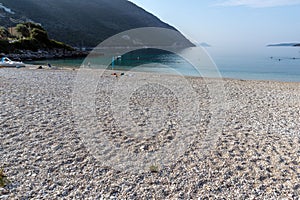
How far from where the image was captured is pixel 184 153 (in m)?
5.54

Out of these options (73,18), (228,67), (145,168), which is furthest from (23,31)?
(73,18)

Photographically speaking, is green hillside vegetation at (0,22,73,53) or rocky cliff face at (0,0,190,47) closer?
green hillside vegetation at (0,22,73,53)

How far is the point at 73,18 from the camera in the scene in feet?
384

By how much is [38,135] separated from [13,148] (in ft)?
2.80

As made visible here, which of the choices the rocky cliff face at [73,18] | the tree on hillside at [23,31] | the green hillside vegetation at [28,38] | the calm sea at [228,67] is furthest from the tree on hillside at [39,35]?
the rocky cliff face at [73,18]

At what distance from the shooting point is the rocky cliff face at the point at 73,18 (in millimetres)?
88562

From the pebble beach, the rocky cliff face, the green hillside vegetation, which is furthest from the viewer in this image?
the rocky cliff face

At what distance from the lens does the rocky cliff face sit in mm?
88562

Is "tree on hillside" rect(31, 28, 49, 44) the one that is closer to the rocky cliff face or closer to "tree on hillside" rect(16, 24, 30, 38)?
"tree on hillside" rect(16, 24, 30, 38)

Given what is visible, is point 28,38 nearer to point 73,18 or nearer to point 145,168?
point 145,168

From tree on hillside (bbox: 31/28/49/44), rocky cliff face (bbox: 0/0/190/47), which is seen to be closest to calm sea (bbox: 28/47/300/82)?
tree on hillside (bbox: 31/28/49/44)

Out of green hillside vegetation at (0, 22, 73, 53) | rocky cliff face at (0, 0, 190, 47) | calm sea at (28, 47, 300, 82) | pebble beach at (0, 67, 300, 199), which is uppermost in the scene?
rocky cliff face at (0, 0, 190, 47)

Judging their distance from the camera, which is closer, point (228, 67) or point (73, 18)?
point (228, 67)

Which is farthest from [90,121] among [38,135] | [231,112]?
[231,112]
